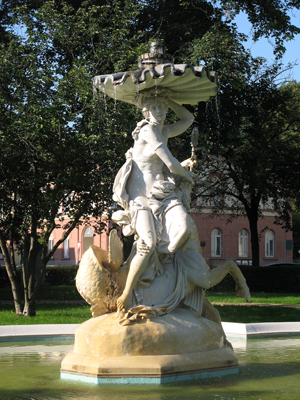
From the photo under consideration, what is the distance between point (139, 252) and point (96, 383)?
139cm

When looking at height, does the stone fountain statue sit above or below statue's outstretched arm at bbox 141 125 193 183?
below

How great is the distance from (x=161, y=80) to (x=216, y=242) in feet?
133

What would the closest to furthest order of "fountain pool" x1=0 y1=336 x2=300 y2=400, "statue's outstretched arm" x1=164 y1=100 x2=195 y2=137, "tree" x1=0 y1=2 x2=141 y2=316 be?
1. "fountain pool" x1=0 y1=336 x2=300 y2=400
2. "statue's outstretched arm" x1=164 y1=100 x2=195 y2=137
3. "tree" x1=0 y1=2 x2=141 y2=316

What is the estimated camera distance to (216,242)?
4622cm

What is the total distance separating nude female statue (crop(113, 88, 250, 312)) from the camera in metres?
6.04

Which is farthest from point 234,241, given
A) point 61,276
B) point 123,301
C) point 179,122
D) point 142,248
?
point 123,301

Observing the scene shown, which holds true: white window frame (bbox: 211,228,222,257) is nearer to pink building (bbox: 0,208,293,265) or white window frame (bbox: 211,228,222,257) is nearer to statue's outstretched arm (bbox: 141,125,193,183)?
pink building (bbox: 0,208,293,265)

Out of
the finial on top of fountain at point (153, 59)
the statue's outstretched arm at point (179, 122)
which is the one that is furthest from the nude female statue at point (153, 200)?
the finial on top of fountain at point (153, 59)

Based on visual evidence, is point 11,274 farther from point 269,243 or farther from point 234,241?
point 269,243

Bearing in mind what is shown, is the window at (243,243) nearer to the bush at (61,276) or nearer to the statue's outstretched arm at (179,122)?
the bush at (61,276)

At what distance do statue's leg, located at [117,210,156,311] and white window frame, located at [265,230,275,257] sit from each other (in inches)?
1707

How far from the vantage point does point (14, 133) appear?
43.6 feet

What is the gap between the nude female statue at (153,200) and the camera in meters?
6.04

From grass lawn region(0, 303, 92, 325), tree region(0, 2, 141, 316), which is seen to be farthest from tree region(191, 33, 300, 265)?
grass lawn region(0, 303, 92, 325)
